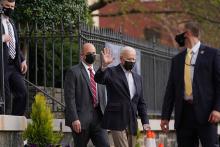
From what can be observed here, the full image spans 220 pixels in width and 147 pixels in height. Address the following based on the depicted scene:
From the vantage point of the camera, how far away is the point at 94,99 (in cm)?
1315

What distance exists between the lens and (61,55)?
625 inches

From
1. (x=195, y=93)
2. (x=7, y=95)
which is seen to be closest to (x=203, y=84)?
(x=195, y=93)

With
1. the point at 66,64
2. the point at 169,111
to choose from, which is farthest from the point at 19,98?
the point at 66,64

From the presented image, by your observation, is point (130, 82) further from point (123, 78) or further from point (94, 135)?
point (94, 135)

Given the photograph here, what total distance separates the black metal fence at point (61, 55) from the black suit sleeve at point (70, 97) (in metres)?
2.32

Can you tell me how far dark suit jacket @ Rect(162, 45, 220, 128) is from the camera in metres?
11.1

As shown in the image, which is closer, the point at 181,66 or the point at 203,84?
the point at 203,84

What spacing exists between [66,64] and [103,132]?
199 inches

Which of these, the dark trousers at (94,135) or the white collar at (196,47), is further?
the dark trousers at (94,135)

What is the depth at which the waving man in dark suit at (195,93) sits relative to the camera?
438 inches

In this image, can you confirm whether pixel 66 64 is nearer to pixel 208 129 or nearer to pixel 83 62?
pixel 83 62

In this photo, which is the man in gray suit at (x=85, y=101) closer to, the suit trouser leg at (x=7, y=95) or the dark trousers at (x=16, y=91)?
the dark trousers at (x=16, y=91)

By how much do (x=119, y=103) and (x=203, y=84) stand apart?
80.7 inches

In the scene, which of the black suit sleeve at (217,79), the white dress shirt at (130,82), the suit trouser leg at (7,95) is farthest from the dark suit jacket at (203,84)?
the suit trouser leg at (7,95)
